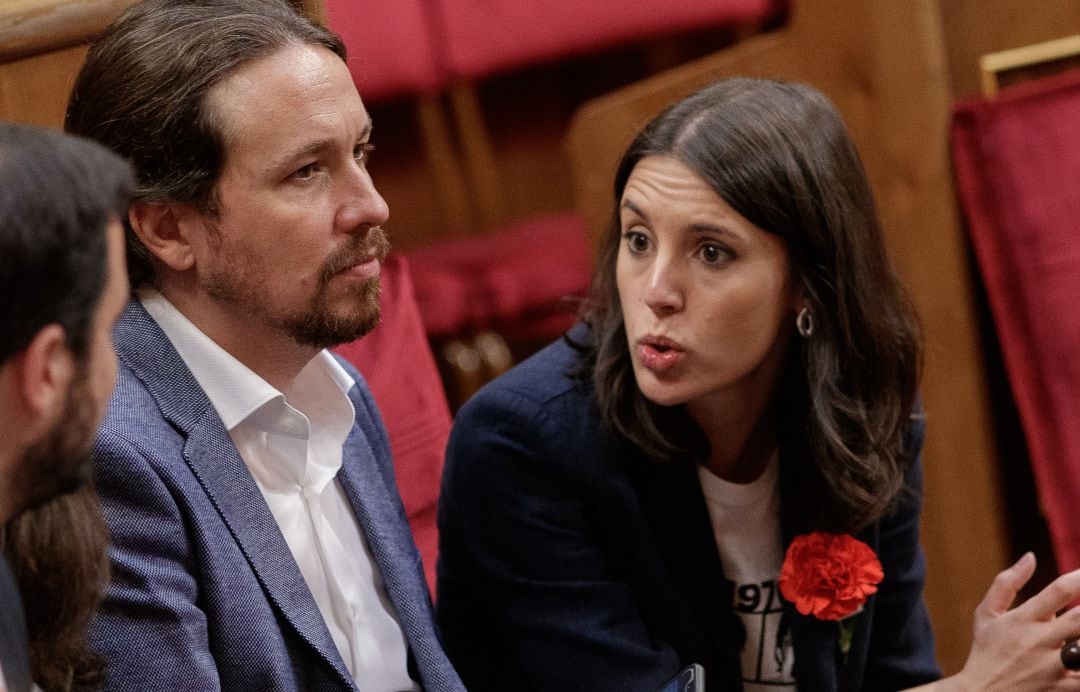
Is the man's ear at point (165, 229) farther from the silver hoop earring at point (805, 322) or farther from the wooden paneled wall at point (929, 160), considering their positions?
the wooden paneled wall at point (929, 160)

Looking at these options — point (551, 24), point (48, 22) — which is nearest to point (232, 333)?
point (48, 22)

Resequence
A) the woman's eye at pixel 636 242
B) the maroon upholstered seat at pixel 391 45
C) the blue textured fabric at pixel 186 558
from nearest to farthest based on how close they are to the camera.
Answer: the blue textured fabric at pixel 186 558, the woman's eye at pixel 636 242, the maroon upholstered seat at pixel 391 45

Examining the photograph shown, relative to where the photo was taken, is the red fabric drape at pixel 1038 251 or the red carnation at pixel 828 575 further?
the red fabric drape at pixel 1038 251

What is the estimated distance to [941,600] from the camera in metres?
1.90

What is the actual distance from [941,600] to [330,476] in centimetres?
105

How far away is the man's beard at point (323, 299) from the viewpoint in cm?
112

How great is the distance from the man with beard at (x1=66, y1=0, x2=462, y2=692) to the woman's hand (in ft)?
1.85

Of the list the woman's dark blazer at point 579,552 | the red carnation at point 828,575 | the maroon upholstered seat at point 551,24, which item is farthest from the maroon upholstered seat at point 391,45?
the red carnation at point 828,575

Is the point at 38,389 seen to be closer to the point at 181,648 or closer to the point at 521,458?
the point at 181,648

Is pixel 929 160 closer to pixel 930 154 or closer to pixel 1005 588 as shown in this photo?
pixel 930 154

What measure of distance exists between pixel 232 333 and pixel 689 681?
48 centimetres

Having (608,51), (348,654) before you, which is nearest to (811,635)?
(348,654)

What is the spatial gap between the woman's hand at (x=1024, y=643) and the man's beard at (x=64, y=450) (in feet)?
2.94

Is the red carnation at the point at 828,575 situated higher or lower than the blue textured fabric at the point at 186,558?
lower
